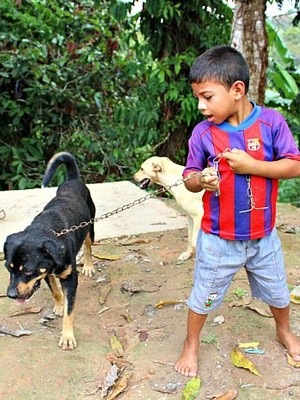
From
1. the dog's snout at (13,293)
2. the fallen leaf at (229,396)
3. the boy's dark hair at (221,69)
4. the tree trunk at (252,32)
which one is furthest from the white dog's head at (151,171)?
the fallen leaf at (229,396)

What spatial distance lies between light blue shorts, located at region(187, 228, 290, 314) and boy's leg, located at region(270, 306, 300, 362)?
17cm

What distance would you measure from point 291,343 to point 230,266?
0.72 metres

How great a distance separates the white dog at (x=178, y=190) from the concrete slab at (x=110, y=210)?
617 millimetres

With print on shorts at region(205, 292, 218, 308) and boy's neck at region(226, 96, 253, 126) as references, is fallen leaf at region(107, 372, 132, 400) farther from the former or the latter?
boy's neck at region(226, 96, 253, 126)

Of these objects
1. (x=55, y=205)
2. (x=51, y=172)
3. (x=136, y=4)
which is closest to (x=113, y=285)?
(x=55, y=205)

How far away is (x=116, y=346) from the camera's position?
128 inches

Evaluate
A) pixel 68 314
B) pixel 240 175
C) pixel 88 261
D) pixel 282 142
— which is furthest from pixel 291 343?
pixel 88 261

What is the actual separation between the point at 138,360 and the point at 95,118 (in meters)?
6.02

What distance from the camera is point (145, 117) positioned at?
6.68 meters

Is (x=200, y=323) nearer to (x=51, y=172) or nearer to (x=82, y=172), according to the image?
(x=51, y=172)

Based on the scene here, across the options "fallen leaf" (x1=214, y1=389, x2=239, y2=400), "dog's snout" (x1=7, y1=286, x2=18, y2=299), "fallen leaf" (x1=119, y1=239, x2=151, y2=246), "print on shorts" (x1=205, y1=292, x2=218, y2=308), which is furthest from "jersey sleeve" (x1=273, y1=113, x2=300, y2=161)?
"fallen leaf" (x1=119, y1=239, x2=151, y2=246)

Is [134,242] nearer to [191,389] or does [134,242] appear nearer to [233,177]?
[191,389]

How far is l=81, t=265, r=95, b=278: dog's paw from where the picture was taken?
4.30 m

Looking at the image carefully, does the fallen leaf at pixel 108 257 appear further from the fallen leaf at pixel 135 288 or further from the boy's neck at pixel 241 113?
the boy's neck at pixel 241 113
